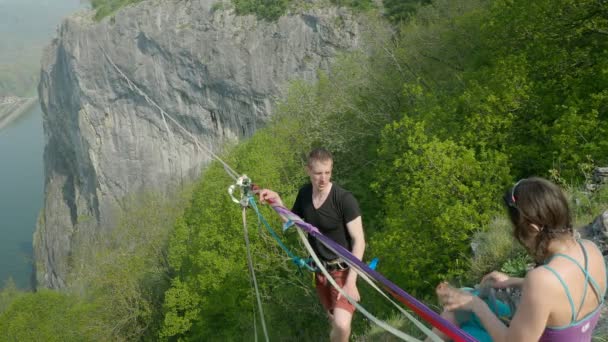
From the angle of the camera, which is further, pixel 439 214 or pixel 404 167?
pixel 404 167

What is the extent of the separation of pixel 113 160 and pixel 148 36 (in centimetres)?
1153

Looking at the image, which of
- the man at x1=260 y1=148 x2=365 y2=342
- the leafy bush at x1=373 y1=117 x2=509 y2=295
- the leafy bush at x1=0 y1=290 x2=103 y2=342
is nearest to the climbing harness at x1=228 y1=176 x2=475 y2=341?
the man at x1=260 y1=148 x2=365 y2=342

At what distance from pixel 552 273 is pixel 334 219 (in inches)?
82.9

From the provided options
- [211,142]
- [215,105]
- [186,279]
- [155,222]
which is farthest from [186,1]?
[186,279]

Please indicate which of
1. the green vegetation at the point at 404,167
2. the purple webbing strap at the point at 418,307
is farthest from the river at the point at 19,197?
the purple webbing strap at the point at 418,307

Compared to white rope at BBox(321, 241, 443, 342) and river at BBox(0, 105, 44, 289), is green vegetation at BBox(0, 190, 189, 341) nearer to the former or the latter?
white rope at BBox(321, 241, 443, 342)

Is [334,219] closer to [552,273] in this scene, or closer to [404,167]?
[552,273]

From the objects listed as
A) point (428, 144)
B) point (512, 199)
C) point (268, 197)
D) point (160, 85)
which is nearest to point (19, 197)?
point (160, 85)

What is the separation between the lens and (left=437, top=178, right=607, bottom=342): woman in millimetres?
2303

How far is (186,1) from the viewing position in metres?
42.8

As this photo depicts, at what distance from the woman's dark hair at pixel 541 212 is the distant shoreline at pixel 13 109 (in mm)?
134271

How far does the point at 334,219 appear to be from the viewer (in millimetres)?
4203

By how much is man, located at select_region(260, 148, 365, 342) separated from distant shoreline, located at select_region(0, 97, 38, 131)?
434ft

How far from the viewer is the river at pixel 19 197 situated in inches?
2447
